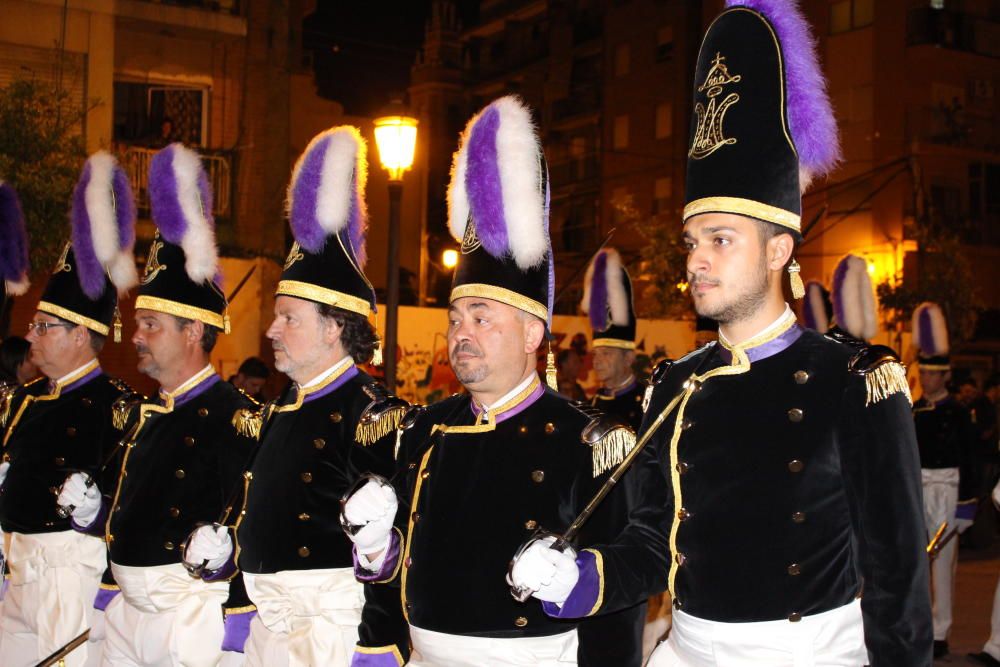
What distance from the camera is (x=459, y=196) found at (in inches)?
186

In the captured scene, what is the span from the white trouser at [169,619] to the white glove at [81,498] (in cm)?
47

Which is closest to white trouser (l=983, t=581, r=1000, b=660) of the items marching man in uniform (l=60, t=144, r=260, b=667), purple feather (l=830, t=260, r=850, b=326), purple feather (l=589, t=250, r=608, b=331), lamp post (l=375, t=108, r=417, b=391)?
purple feather (l=830, t=260, r=850, b=326)

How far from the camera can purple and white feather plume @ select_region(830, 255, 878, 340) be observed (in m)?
9.73

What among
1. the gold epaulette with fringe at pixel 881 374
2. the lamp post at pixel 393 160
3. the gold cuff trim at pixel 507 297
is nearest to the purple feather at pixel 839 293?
the lamp post at pixel 393 160

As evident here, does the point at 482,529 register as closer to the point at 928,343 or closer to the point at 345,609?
the point at 345,609

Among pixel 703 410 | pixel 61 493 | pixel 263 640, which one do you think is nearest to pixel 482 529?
pixel 703 410

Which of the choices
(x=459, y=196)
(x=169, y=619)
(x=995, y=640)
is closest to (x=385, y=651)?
(x=169, y=619)

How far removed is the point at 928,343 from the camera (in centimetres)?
1112

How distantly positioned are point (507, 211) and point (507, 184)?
4.0 inches

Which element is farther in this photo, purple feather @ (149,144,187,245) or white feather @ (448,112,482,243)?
purple feather @ (149,144,187,245)

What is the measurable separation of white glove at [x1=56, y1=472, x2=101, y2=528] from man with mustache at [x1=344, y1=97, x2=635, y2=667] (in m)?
2.28

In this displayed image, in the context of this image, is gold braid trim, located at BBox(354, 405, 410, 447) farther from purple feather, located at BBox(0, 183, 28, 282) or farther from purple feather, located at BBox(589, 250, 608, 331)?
purple feather, located at BBox(589, 250, 608, 331)

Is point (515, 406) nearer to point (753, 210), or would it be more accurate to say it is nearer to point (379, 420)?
point (379, 420)

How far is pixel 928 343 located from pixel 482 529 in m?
8.36
